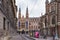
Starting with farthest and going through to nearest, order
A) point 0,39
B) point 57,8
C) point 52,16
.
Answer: point 52,16
point 57,8
point 0,39

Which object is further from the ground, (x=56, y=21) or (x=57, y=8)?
(x=57, y=8)

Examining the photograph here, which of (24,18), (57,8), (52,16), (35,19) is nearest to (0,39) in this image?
(57,8)

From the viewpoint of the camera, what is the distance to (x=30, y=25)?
136500 millimetres

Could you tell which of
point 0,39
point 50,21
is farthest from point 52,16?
point 0,39

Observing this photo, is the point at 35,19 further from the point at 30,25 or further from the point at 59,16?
the point at 59,16

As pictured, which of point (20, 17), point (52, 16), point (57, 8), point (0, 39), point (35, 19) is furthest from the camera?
point (35, 19)

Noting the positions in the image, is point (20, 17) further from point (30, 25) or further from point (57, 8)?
point (57, 8)

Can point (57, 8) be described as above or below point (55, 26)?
above

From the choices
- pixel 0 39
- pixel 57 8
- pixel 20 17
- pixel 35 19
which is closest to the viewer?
pixel 0 39

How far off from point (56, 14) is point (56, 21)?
6.99ft

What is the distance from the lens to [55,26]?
6156 cm

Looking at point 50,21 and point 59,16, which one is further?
point 50,21

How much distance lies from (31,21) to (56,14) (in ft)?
252

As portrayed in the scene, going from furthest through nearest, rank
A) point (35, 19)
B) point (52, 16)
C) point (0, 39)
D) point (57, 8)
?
1. point (35, 19)
2. point (52, 16)
3. point (57, 8)
4. point (0, 39)
